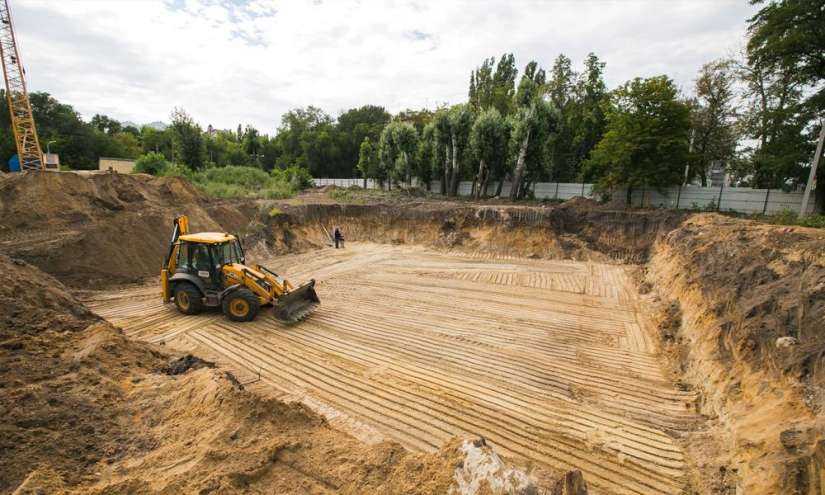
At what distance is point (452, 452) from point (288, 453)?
1.46 metres

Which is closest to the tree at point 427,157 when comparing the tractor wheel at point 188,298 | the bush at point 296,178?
the bush at point 296,178

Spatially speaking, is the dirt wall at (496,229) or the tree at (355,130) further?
the tree at (355,130)

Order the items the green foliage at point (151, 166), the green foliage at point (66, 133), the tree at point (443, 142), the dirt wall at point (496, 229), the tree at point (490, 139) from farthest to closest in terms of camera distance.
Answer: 1. the green foliage at point (66, 133)
2. the tree at point (443, 142)
3. the green foliage at point (151, 166)
4. the tree at point (490, 139)
5. the dirt wall at point (496, 229)

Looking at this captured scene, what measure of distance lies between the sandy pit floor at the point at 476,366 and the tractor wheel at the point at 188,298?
0.20m

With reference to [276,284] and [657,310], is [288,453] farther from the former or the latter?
[657,310]

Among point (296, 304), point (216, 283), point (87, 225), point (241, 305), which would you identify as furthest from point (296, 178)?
point (241, 305)

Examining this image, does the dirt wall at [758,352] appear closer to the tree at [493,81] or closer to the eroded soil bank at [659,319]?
the eroded soil bank at [659,319]

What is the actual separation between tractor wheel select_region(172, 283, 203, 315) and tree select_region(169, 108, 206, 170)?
2647 cm

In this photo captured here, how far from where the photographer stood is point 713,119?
2066 centimetres

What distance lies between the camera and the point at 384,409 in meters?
4.93

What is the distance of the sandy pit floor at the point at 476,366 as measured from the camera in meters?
4.38

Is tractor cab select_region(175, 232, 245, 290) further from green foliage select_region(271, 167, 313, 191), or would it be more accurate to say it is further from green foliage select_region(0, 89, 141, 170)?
green foliage select_region(0, 89, 141, 170)

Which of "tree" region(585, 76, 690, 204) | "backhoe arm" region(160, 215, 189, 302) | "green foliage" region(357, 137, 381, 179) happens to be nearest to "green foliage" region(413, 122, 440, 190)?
"green foliage" region(357, 137, 381, 179)

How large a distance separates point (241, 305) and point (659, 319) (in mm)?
9474
